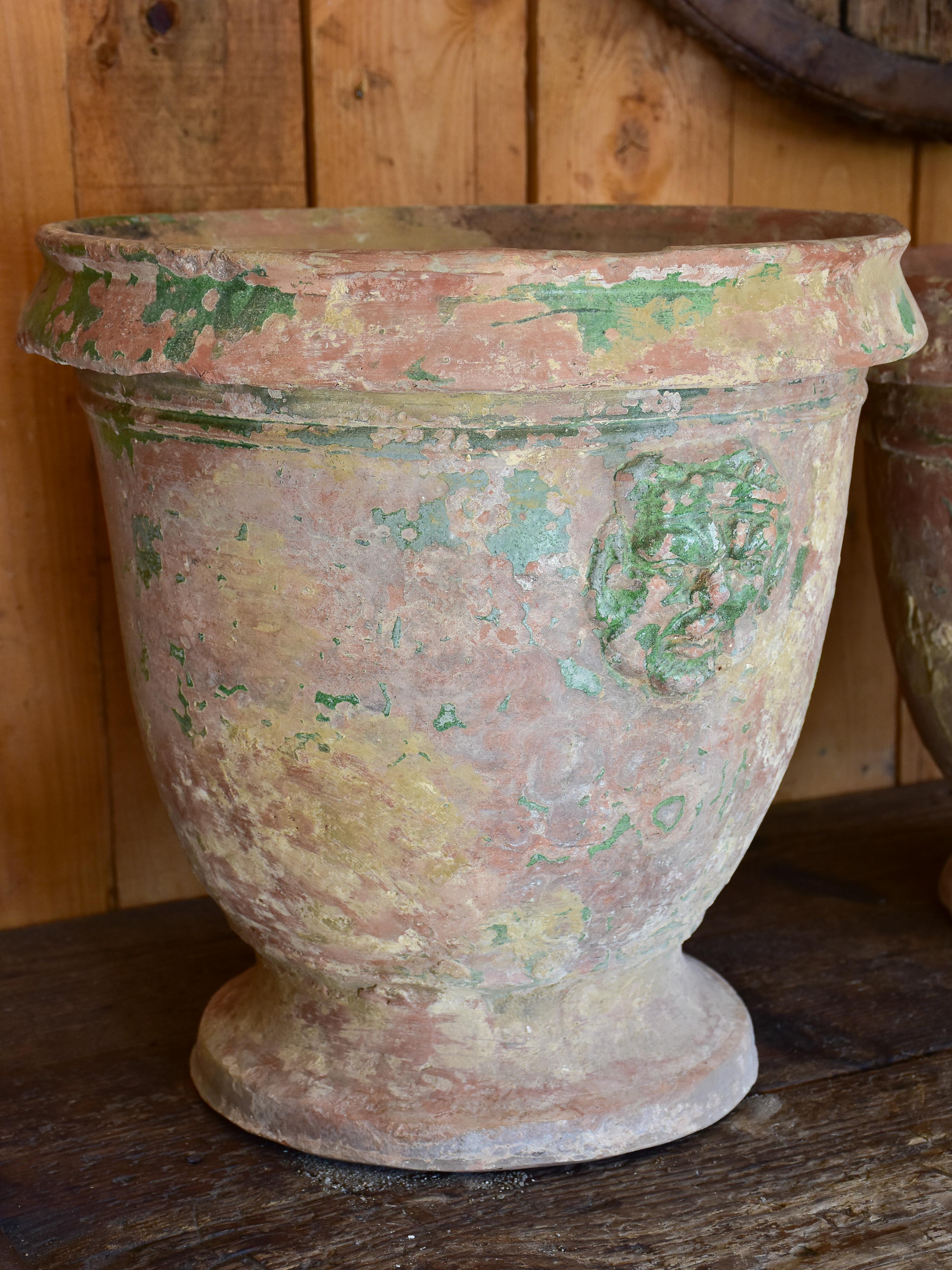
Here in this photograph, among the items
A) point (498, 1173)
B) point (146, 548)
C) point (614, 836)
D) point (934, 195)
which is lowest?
point (498, 1173)

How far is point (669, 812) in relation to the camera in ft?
3.81

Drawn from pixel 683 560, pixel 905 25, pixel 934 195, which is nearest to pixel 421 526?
pixel 683 560

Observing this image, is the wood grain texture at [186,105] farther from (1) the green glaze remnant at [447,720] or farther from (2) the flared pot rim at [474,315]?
(1) the green glaze remnant at [447,720]

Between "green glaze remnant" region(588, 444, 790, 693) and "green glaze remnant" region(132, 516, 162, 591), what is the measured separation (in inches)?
13.5

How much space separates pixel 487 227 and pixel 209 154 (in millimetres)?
316

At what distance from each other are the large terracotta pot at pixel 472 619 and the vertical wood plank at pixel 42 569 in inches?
10.2

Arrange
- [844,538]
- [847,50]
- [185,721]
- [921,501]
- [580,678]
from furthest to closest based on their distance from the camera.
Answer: [844,538] → [847,50] → [921,501] → [185,721] → [580,678]

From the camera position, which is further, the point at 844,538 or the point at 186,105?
the point at 844,538

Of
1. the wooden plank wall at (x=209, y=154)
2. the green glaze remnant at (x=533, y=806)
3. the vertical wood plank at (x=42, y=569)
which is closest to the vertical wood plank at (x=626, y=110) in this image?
the wooden plank wall at (x=209, y=154)

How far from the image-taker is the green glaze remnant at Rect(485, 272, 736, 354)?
97cm

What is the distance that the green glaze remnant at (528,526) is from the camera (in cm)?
A: 101

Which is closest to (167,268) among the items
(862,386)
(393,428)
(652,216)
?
(393,428)

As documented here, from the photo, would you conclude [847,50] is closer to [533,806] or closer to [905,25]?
[905,25]

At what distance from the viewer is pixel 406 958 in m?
→ 1.19
